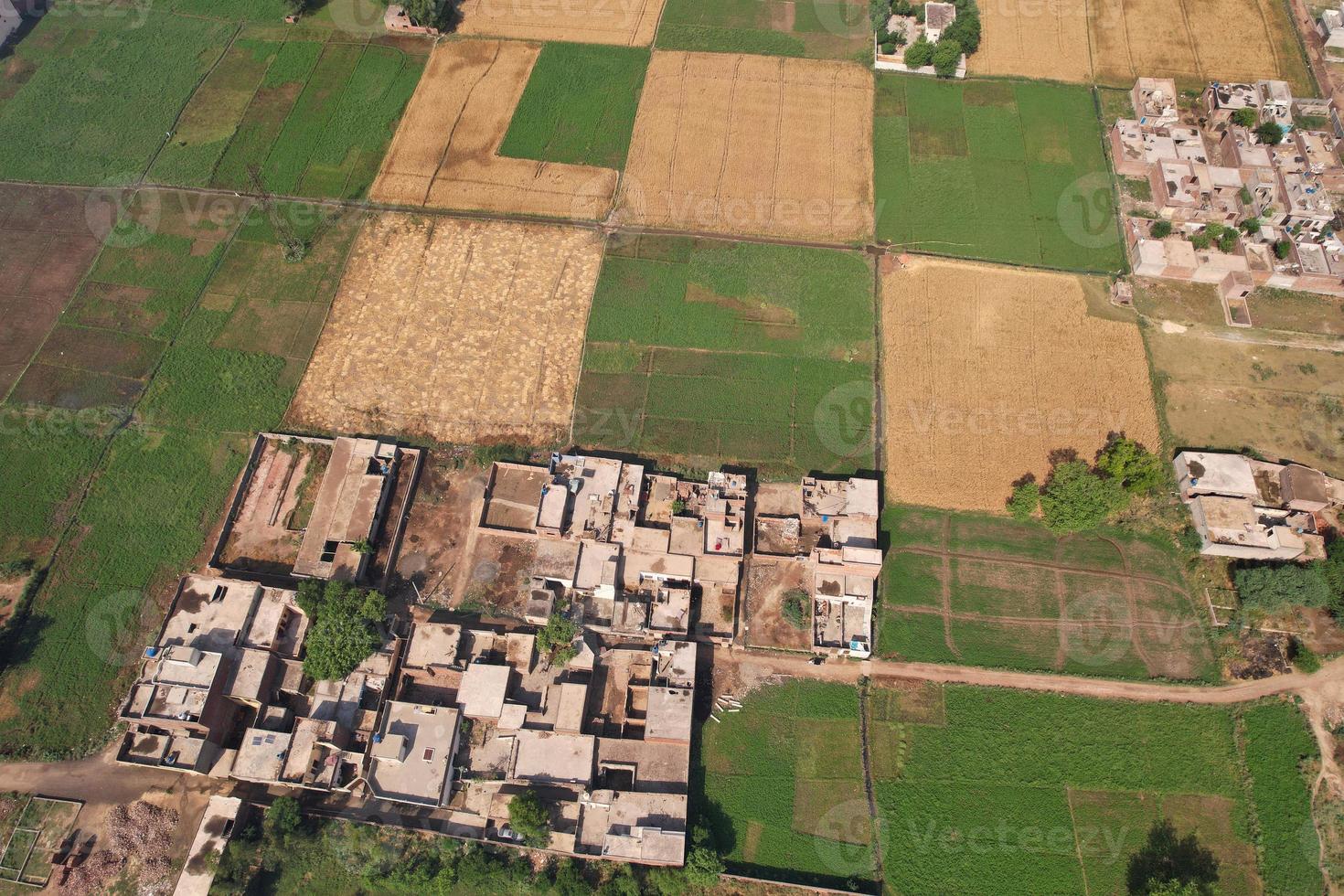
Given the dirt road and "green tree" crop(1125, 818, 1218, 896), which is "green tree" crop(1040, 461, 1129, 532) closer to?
the dirt road

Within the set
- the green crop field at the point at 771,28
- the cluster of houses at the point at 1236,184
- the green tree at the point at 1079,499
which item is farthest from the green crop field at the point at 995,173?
the green tree at the point at 1079,499

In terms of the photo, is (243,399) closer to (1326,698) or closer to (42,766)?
(42,766)

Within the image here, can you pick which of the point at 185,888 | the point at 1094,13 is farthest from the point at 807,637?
the point at 1094,13


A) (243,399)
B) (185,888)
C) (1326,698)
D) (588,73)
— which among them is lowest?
(185,888)

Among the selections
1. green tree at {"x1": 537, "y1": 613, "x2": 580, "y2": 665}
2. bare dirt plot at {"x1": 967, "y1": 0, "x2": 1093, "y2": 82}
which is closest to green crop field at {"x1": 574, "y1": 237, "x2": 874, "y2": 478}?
green tree at {"x1": 537, "y1": 613, "x2": 580, "y2": 665}

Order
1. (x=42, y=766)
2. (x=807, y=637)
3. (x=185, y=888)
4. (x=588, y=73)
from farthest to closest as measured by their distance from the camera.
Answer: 1. (x=588, y=73)
2. (x=807, y=637)
3. (x=42, y=766)
4. (x=185, y=888)
